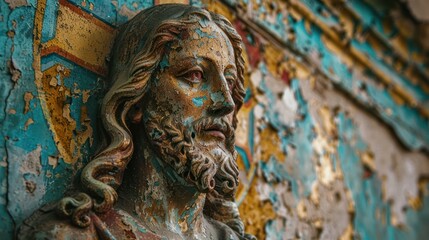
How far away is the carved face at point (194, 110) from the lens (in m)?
2.72

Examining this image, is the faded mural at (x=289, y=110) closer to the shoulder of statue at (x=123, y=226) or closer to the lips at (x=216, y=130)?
the shoulder of statue at (x=123, y=226)

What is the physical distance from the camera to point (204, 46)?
2.85m

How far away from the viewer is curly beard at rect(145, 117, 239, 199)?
2.71 metres

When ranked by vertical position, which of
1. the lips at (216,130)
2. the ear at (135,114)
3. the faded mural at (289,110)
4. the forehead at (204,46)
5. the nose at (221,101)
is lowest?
the faded mural at (289,110)

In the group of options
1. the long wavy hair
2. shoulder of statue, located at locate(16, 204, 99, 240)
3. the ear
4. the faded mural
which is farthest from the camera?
the ear

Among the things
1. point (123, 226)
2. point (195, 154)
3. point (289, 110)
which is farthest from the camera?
point (289, 110)

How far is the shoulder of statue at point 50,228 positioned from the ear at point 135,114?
18.1 inches

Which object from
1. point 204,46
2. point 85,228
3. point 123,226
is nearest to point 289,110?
point 204,46

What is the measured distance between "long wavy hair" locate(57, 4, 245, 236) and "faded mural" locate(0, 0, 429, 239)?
136 mm

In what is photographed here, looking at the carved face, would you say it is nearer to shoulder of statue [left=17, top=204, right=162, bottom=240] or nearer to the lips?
the lips

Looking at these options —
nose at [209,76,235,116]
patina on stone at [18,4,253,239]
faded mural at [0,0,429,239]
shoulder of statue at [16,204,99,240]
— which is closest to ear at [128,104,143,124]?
patina on stone at [18,4,253,239]

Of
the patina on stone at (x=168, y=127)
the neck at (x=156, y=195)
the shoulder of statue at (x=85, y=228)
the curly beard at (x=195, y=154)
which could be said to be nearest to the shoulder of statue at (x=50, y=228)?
the shoulder of statue at (x=85, y=228)

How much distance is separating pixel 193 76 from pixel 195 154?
1.02ft

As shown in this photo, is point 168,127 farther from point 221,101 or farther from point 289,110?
point 289,110
